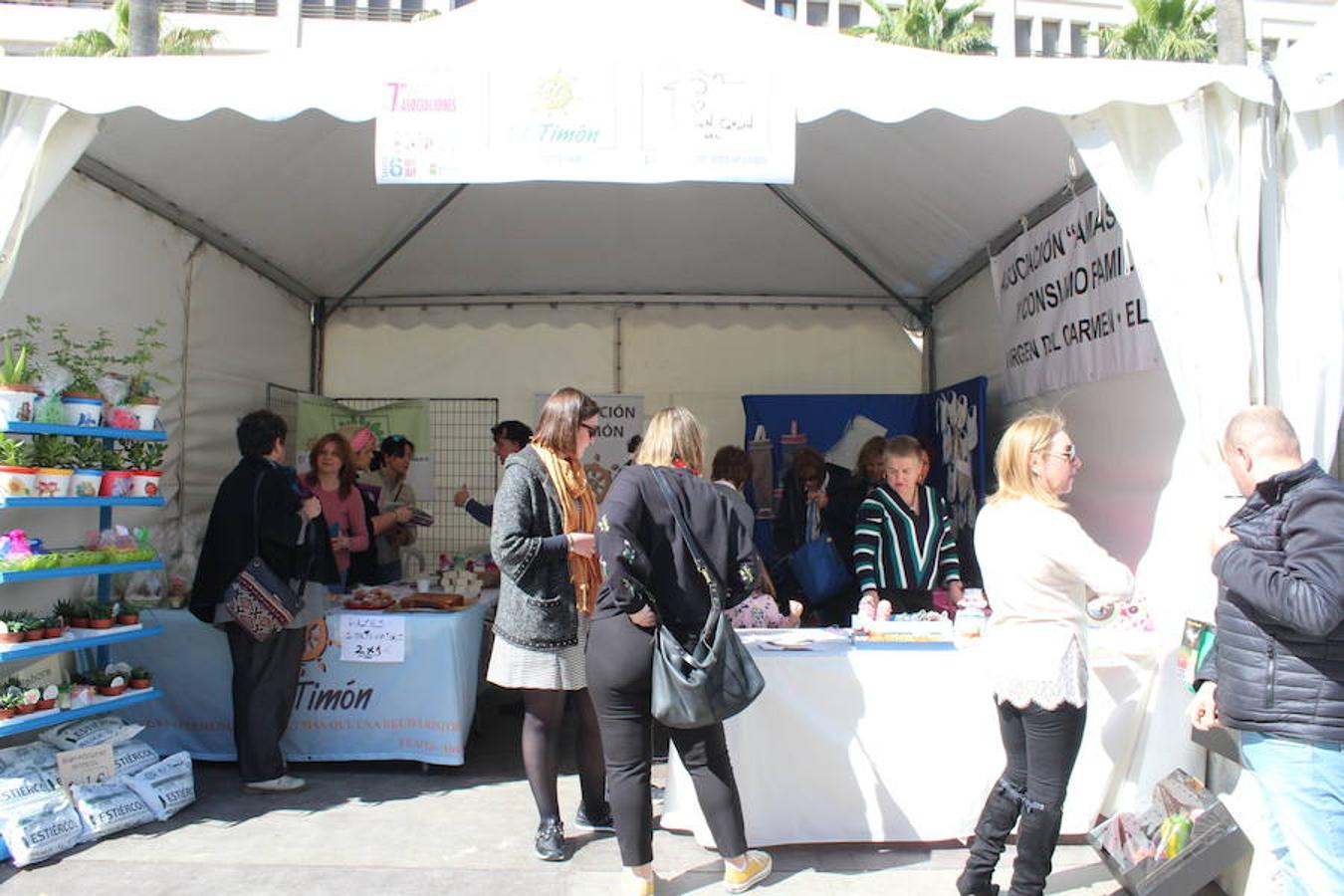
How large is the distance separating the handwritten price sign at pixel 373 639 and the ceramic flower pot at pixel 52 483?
1.24 metres

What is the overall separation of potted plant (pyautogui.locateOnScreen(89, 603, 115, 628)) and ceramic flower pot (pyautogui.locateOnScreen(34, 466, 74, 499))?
48 centimetres

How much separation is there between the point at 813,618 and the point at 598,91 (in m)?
2.60

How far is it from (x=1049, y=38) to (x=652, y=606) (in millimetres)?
32168

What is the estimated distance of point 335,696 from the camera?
417cm

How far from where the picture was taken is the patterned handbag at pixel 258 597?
12.2 feet

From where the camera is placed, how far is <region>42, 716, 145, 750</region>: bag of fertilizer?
338cm

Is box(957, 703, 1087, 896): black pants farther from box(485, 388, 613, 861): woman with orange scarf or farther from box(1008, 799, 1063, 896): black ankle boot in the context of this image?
box(485, 388, 613, 861): woman with orange scarf

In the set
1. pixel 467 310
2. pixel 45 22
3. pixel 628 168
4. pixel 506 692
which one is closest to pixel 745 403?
pixel 467 310

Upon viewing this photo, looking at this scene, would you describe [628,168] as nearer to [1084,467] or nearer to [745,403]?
[1084,467]

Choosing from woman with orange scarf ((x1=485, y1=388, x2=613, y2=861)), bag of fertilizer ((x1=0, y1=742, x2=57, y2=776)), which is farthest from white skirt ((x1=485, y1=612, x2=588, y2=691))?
bag of fertilizer ((x1=0, y1=742, x2=57, y2=776))

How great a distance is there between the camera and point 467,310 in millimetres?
6797

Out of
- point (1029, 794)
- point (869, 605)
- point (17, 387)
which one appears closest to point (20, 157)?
point (17, 387)

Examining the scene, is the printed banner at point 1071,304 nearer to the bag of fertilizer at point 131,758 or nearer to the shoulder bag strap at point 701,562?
the shoulder bag strap at point 701,562

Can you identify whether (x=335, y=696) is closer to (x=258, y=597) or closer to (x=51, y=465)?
(x=258, y=597)
